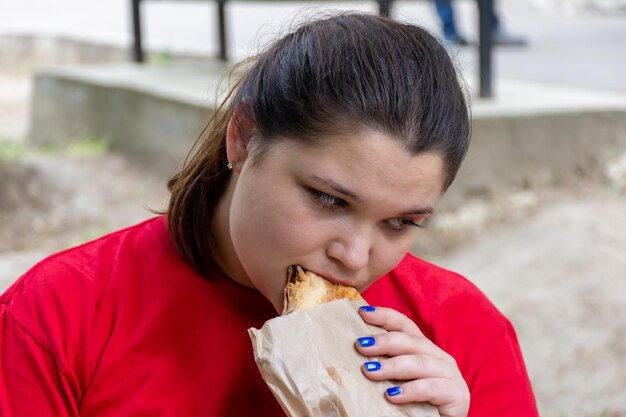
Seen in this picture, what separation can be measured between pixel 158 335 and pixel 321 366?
34cm

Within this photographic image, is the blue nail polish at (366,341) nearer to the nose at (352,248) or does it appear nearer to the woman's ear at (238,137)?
the nose at (352,248)

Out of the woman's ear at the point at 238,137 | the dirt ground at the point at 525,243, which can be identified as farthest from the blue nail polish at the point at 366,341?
the dirt ground at the point at 525,243

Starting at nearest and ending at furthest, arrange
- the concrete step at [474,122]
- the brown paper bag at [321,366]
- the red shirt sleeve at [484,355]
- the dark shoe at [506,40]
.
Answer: the brown paper bag at [321,366], the red shirt sleeve at [484,355], the concrete step at [474,122], the dark shoe at [506,40]

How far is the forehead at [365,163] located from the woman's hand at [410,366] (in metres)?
0.21

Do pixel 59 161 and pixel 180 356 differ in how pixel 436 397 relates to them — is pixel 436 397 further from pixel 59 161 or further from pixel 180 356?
pixel 59 161

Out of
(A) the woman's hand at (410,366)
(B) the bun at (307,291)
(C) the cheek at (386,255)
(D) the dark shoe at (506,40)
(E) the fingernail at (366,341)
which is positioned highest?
(C) the cheek at (386,255)

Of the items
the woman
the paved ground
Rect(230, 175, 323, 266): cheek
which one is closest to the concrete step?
the paved ground

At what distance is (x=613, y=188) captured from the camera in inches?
200

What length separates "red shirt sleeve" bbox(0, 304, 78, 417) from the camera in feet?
5.63

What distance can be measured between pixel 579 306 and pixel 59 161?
Answer: 3228 millimetres

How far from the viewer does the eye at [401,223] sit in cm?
170

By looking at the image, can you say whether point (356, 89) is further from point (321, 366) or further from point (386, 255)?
point (321, 366)

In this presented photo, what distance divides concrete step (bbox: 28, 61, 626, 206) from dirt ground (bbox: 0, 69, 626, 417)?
11cm

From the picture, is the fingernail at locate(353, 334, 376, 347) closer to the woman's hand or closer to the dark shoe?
the woman's hand
